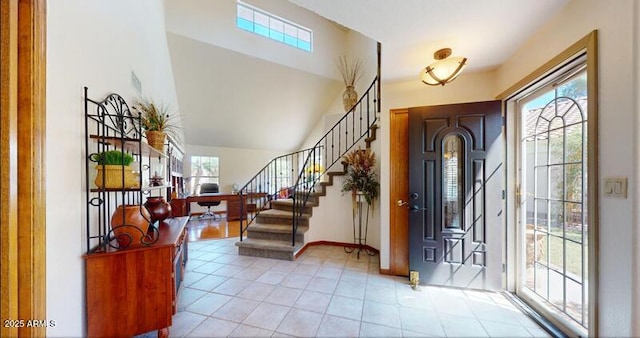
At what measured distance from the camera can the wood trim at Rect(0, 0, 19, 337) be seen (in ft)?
3.26

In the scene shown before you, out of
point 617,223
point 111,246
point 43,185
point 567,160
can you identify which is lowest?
point 111,246

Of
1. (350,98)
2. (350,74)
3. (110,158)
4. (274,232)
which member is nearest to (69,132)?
(110,158)

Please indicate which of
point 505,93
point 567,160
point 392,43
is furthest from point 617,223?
point 392,43

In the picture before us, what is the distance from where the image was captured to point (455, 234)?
2.50 meters

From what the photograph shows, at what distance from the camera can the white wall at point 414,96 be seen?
257 cm

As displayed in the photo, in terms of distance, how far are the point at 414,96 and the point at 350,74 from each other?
383cm

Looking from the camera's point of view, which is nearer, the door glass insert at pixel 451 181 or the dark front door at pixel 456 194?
the dark front door at pixel 456 194

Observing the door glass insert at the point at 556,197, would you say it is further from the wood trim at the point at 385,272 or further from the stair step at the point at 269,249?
the stair step at the point at 269,249

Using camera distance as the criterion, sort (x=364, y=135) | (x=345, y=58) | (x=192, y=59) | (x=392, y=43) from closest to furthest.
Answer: (x=392, y=43) < (x=364, y=135) < (x=192, y=59) < (x=345, y=58)

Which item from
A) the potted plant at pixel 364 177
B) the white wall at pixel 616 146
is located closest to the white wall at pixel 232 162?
the potted plant at pixel 364 177

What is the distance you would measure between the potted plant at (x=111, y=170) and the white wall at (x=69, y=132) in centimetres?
8

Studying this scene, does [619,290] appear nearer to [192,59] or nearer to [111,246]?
[111,246]

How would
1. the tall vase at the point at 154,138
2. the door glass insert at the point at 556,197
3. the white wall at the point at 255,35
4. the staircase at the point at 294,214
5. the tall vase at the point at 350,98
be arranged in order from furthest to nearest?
the tall vase at the point at 350,98 → the white wall at the point at 255,35 → the staircase at the point at 294,214 → the tall vase at the point at 154,138 → the door glass insert at the point at 556,197

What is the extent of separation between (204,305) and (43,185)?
1583mm
